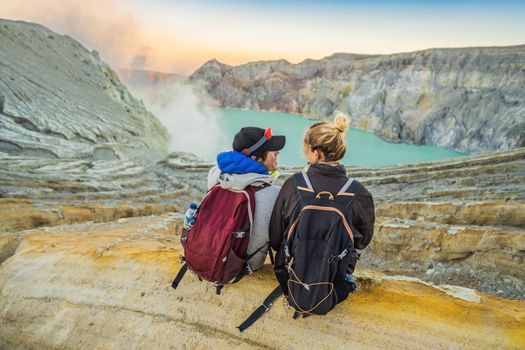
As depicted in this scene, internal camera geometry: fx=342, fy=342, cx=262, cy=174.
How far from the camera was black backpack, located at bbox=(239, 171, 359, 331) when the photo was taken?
233cm

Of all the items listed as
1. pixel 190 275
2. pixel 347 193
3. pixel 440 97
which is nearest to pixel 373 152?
pixel 440 97

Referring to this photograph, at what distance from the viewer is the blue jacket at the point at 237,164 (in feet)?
8.59

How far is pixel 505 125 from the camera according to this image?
4119cm

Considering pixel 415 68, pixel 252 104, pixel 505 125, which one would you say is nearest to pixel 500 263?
pixel 505 125

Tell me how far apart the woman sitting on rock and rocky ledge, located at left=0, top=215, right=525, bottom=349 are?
0.34m

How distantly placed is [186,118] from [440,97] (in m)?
40.9

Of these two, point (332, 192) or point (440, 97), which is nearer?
point (332, 192)

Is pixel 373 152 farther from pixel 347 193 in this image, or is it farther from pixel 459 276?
pixel 347 193

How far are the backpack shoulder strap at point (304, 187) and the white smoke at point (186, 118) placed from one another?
30.1 metres

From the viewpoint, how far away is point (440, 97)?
167 feet

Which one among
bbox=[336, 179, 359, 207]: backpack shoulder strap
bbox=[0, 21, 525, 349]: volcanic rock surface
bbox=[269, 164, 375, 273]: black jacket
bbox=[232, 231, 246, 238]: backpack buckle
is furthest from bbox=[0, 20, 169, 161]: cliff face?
bbox=[336, 179, 359, 207]: backpack shoulder strap

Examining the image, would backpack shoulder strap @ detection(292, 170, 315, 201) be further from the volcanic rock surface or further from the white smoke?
the white smoke

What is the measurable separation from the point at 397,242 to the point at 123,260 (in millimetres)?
6067

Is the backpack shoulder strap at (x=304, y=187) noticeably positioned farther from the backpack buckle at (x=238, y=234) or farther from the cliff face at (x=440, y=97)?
the cliff face at (x=440, y=97)
